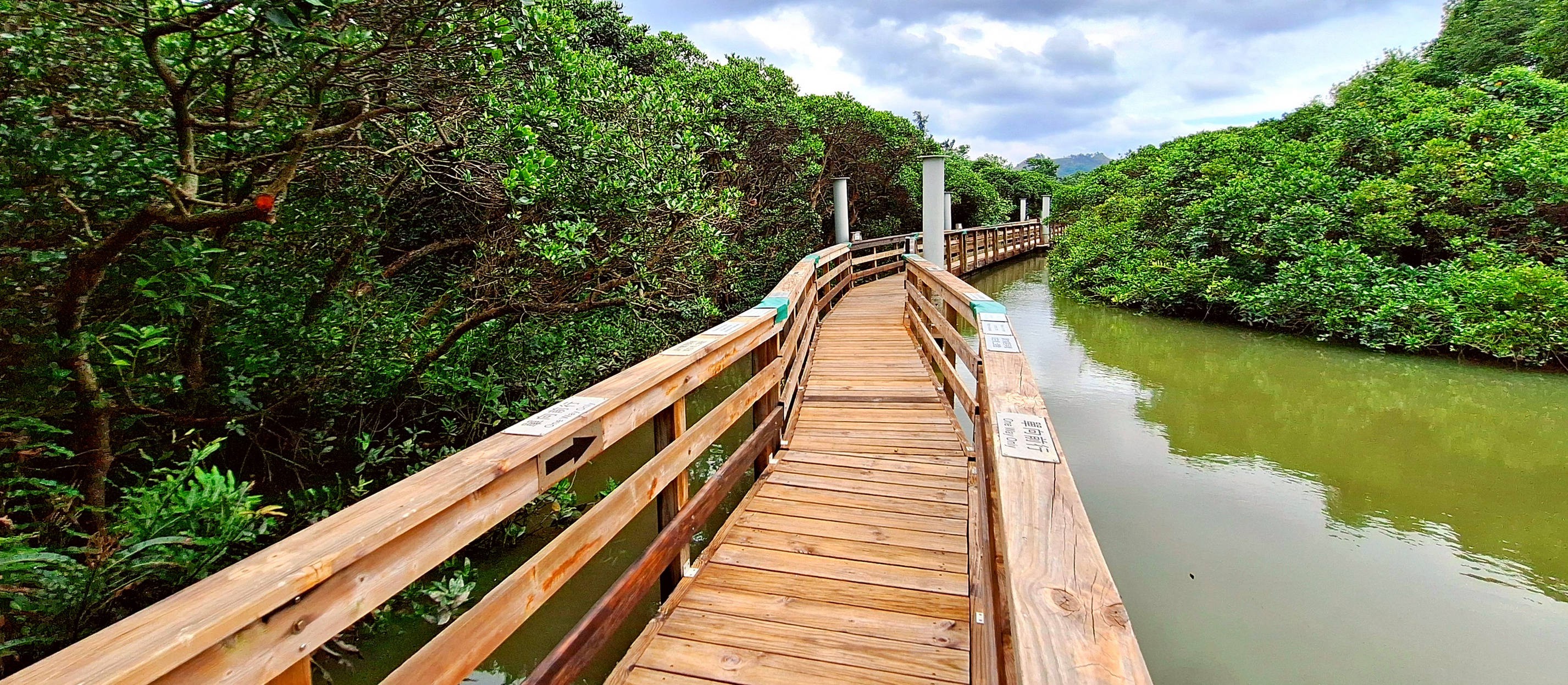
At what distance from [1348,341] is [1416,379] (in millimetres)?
1379

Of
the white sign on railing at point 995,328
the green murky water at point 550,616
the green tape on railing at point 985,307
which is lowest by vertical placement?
the green murky water at point 550,616

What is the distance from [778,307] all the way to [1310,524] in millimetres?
3140

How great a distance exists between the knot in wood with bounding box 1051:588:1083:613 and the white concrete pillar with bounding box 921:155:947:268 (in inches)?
336

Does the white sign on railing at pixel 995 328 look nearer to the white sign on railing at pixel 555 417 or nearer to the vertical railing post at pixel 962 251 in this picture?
the white sign on railing at pixel 555 417

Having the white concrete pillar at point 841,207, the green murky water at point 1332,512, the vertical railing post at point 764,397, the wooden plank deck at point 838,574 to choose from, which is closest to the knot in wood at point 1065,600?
the wooden plank deck at point 838,574

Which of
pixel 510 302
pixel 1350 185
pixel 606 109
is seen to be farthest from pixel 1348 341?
pixel 510 302

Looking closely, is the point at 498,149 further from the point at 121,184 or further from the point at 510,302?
the point at 121,184

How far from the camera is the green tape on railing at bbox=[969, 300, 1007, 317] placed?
3.61 m

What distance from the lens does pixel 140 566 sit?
2.03 metres

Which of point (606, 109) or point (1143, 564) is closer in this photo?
point (1143, 564)

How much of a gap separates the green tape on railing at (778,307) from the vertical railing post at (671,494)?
1221mm

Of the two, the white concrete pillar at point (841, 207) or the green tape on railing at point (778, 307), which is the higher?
the white concrete pillar at point (841, 207)

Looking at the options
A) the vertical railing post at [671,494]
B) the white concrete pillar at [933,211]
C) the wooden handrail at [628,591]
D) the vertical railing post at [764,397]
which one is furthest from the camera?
the white concrete pillar at [933,211]

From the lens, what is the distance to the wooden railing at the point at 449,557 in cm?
85
